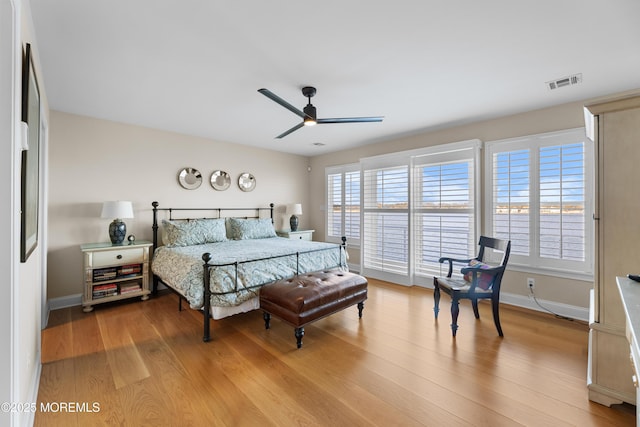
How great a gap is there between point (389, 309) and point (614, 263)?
7.09 feet

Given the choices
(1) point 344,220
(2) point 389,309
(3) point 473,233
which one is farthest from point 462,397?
(1) point 344,220

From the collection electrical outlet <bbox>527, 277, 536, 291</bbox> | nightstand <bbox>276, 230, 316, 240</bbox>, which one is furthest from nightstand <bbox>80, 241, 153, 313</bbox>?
electrical outlet <bbox>527, 277, 536, 291</bbox>

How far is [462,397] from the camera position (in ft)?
6.05

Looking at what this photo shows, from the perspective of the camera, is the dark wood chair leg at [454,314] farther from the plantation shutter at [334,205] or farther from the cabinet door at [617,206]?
the plantation shutter at [334,205]

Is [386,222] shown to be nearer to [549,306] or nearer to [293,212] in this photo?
[293,212]

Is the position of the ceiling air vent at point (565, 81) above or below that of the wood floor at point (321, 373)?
above

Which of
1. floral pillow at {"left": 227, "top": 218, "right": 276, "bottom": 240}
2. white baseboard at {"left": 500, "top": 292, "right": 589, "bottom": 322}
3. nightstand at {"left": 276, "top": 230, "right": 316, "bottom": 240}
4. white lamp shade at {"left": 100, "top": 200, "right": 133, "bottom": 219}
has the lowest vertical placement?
white baseboard at {"left": 500, "top": 292, "right": 589, "bottom": 322}

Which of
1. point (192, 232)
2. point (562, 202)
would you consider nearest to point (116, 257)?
point (192, 232)

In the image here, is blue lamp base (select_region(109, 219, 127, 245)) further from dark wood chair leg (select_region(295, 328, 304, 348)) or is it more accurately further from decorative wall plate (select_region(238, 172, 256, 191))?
dark wood chair leg (select_region(295, 328, 304, 348))

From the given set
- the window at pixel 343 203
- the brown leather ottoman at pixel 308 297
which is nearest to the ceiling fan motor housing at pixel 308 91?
the brown leather ottoman at pixel 308 297

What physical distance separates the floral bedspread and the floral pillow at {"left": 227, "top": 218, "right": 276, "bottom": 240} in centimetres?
51

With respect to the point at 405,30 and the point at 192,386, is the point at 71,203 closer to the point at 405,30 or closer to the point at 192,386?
the point at 192,386

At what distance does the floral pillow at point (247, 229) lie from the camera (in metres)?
4.55

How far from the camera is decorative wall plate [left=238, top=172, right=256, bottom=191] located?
509 centimetres
